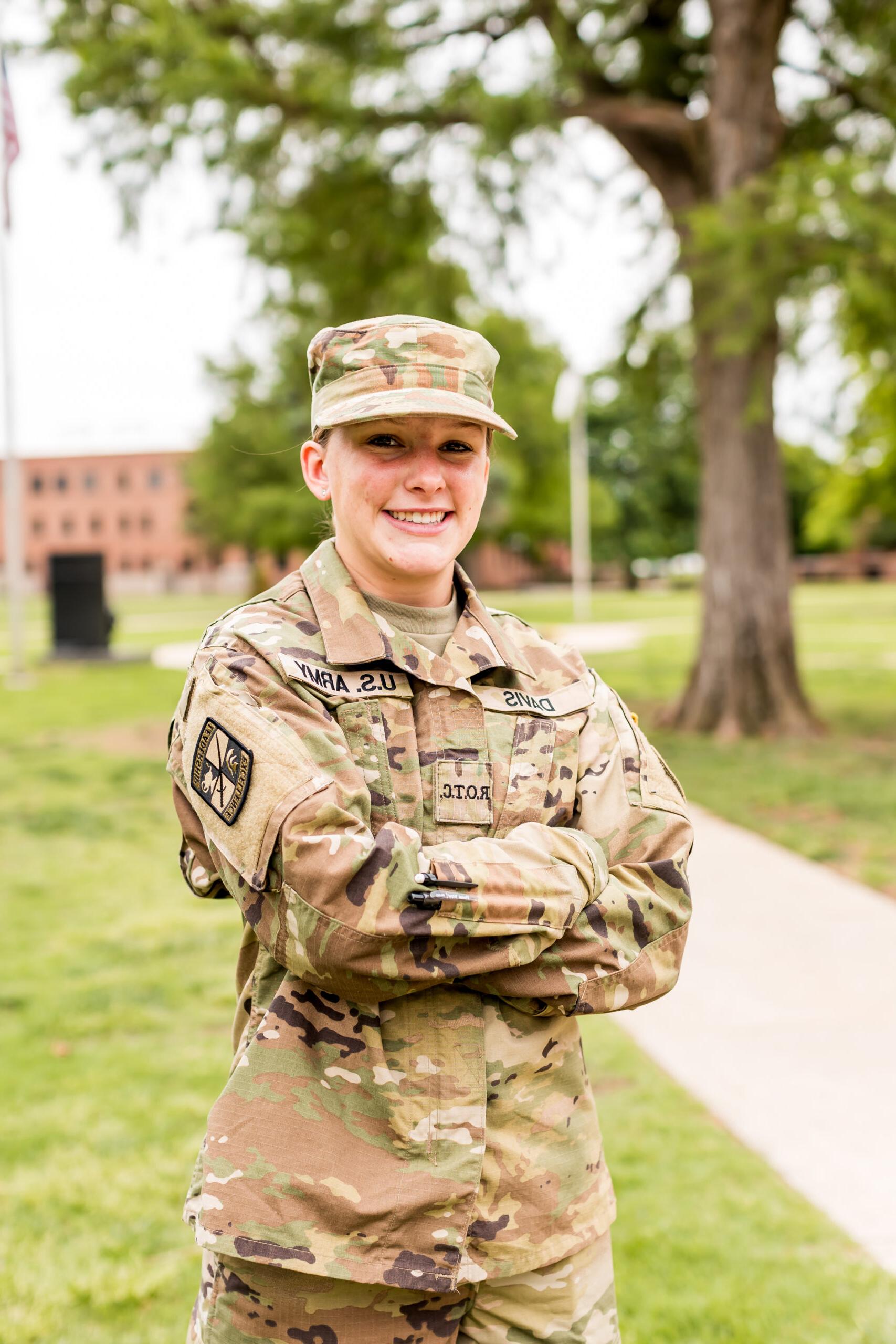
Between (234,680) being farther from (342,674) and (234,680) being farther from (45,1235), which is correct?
(45,1235)

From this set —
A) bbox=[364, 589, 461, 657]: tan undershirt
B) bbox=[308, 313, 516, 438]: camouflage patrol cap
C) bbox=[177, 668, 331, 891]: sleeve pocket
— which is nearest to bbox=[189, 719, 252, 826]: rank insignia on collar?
bbox=[177, 668, 331, 891]: sleeve pocket

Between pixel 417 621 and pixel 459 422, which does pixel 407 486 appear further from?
pixel 417 621

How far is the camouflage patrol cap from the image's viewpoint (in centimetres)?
179

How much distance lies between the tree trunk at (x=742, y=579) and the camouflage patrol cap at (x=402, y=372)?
10.2 metres

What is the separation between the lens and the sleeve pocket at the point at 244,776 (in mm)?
1699

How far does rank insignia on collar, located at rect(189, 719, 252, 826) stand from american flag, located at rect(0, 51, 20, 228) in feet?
41.0

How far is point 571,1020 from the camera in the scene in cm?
192

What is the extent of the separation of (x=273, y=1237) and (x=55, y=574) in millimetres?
21357

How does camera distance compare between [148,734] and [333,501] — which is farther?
[148,734]

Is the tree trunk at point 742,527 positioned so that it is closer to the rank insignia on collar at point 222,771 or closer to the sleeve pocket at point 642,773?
the sleeve pocket at point 642,773

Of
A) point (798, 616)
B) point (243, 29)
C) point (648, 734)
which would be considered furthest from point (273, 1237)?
point (798, 616)

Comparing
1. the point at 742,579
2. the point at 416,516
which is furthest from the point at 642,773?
the point at 742,579

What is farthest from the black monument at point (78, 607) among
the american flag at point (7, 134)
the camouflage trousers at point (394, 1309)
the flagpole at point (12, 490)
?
the camouflage trousers at point (394, 1309)

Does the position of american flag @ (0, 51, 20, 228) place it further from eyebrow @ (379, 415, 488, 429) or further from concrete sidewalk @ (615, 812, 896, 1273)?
eyebrow @ (379, 415, 488, 429)
